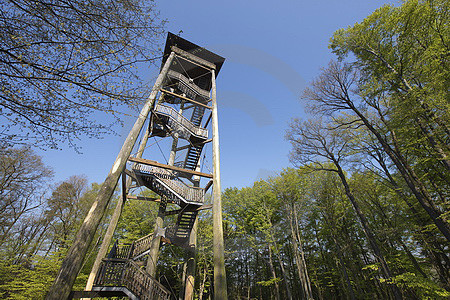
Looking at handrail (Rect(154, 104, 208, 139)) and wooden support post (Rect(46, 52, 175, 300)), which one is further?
handrail (Rect(154, 104, 208, 139))

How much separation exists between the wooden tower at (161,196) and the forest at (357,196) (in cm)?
94

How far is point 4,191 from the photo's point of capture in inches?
431

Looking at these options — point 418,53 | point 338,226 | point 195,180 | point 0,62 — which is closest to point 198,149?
point 195,180

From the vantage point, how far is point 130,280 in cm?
571

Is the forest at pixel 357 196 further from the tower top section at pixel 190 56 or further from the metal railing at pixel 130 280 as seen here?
the tower top section at pixel 190 56

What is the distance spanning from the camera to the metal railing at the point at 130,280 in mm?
5461

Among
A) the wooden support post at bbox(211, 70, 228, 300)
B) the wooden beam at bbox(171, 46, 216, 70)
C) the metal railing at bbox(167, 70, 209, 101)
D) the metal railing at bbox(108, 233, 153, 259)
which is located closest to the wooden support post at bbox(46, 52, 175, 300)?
the wooden support post at bbox(211, 70, 228, 300)

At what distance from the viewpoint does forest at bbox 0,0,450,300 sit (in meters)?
6.93

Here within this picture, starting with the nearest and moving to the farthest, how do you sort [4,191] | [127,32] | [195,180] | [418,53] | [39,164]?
1. [127,32]
2. [418,53]
3. [195,180]
4. [4,191]
5. [39,164]

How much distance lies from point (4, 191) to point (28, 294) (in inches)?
264

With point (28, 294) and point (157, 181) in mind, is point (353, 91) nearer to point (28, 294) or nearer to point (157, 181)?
point (157, 181)

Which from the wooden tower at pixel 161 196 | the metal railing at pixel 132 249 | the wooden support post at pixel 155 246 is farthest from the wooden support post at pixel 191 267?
the metal railing at pixel 132 249

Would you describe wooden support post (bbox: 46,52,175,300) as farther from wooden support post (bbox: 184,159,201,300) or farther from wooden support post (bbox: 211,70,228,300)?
wooden support post (bbox: 184,159,201,300)

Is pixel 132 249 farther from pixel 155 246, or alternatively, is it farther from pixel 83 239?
pixel 83 239
